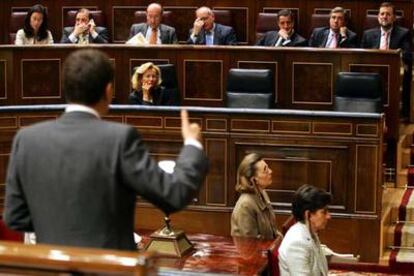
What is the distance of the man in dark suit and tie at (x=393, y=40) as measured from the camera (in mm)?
8047

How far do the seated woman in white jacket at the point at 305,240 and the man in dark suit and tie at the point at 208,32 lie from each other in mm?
4153

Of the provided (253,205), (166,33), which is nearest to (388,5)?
(166,33)

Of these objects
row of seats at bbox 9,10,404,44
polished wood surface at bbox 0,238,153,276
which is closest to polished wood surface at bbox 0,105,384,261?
row of seats at bbox 9,10,404,44

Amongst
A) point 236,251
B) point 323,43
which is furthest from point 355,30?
point 236,251

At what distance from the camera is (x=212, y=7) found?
350 inches

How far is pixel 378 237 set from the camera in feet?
20.1

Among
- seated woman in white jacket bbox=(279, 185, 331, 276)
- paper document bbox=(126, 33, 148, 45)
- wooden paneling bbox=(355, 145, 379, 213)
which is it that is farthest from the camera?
paper document bbox=(126, 33, 148, 45)

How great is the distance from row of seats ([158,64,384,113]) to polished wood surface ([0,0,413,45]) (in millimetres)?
1510

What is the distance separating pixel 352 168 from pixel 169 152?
1.27m

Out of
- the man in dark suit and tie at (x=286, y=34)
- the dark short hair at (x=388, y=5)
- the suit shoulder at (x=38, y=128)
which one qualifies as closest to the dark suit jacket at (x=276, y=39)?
the man in dark suit and tie at (x=286, y=34)

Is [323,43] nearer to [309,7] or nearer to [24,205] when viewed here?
[309,7]

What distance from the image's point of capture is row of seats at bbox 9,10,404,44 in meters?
8.42

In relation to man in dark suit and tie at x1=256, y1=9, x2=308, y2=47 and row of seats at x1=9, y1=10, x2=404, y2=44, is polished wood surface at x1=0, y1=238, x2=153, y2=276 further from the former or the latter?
row of seats at x1=9, y1=10, x2=404, y2=44

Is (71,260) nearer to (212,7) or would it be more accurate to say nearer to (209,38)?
(209,38)
